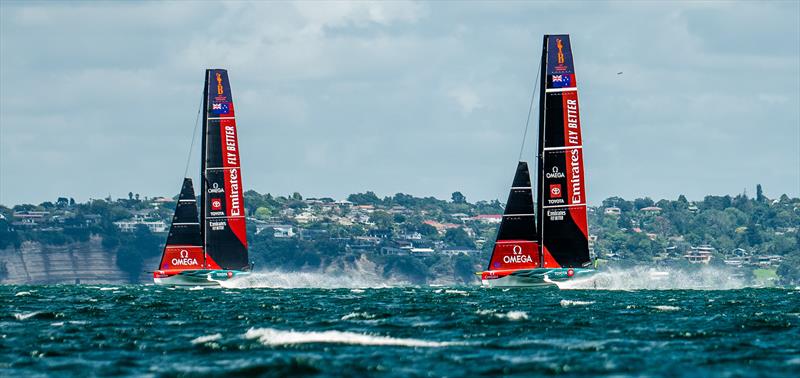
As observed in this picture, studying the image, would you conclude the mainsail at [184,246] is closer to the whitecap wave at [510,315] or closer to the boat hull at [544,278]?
the boat hull at [544,278]

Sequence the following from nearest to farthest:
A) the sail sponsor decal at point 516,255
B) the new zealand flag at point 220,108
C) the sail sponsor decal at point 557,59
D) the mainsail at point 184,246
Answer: the sail sponsor decal at point 557,59, the sail sponsor decal at point 516,255, the new zealand flag at point 220,108, the mainsail at point 184,246

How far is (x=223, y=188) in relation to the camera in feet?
365

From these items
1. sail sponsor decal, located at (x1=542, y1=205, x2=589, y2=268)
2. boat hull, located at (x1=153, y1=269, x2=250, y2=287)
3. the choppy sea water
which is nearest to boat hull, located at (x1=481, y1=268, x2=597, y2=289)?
sail sponsor decal, located at (x1=542, y1=205, x2=589, y2=268)

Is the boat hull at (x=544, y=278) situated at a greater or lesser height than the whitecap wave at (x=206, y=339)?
greater

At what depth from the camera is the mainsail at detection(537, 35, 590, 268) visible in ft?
298

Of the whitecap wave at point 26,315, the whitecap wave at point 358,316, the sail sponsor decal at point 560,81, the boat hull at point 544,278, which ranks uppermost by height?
the sail sponsor decal at point 560,81

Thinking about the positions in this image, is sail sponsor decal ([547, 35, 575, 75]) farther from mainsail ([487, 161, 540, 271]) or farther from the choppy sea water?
the choppy sea water

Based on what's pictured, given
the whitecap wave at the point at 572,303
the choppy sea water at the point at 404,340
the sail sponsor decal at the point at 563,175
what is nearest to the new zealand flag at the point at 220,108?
→ the sail sponsor decal at the point at 563,175

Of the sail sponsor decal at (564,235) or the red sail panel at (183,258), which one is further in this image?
the red sail panel at (183,258)

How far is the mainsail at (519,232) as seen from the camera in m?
91.9

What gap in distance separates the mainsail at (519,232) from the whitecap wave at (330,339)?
42.0 metres

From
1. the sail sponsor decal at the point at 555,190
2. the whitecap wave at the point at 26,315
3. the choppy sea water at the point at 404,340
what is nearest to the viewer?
the choppy sea water at the point at 404,340

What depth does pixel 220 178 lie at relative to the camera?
111m

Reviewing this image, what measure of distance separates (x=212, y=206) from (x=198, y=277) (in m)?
5.21
